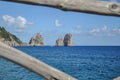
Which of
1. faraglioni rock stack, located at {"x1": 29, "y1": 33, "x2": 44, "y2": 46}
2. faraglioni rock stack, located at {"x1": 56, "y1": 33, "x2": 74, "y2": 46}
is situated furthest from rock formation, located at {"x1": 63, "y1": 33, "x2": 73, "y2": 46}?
faraglioni rock stack, located at {"x1": 29, "y1": 33, "x2": 44, "y2": 46}

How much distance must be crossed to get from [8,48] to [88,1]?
0.90 meters

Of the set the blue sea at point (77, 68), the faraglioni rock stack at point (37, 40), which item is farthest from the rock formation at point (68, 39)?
the blue sea at point (77, 68)

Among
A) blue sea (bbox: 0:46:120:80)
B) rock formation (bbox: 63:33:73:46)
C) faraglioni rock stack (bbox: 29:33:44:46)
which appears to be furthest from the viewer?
rock formation (bbox: 63:33:73:46)

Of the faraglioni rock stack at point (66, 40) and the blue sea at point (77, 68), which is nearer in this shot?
the blue sea at point (77, 68)

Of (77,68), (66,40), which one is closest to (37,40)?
(66,40)

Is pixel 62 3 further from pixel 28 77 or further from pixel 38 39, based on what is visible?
pixel 38 39

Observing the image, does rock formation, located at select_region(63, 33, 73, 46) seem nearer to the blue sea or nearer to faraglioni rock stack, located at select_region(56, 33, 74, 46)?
faraglioni rock stack, located at select_region(56, 33, 74, 46)

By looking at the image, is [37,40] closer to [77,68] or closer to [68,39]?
[68,39]

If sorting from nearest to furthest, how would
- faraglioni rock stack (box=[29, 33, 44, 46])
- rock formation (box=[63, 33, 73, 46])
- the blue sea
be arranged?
the blue sea → faraglioni rock stack (box=[29, 33, 44, 46]) → rock formation (box=[63, 33, 73, 46])

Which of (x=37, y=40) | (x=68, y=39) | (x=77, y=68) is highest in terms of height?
(x=77, y=68)

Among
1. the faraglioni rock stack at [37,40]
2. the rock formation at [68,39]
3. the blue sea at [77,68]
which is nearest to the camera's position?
the blue sea at [77,68]

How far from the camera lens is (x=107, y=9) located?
3.32 m

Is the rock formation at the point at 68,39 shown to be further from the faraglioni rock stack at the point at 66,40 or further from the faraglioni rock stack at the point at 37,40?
the faraglioni rock stack at the point at 37,40

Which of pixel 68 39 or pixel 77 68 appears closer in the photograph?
pixel 77 68
